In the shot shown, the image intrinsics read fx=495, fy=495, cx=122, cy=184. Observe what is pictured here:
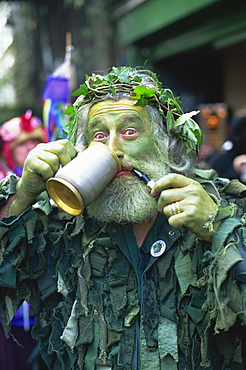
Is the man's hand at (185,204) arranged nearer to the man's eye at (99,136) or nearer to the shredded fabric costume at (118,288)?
the shredded fabric costume at (118,288)

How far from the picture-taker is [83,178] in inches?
70.4

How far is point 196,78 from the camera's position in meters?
7.18

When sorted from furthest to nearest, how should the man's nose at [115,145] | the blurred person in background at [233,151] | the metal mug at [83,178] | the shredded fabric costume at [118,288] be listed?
the blurred person in background at [233,151]
the man's nose at [115,145]
the shredded fabric costume at [118,288]
the metal mug at [83,178]

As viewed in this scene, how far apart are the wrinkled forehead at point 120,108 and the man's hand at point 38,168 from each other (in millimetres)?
231

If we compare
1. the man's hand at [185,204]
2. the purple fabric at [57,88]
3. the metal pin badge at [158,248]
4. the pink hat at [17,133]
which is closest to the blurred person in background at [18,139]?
the pink hat at [17,133]

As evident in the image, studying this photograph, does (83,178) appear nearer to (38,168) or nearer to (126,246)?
(38,168)

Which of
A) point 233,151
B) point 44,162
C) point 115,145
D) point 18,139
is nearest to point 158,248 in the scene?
point 115,145

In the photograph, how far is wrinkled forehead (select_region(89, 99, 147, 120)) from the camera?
215 centimetres

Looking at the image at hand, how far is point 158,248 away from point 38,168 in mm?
610

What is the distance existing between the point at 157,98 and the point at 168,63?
5295 millimetres

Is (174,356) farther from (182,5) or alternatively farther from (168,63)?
(168,63)

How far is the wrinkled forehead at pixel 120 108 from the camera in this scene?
84.6 inches

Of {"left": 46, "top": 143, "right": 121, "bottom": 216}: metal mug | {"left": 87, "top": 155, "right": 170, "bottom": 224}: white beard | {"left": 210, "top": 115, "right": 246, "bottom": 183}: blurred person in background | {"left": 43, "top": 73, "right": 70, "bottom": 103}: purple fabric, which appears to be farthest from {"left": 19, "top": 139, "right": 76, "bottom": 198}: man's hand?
{"left": 210, "top": 115, "right": 246, "bottom": 183}: blurred person in background

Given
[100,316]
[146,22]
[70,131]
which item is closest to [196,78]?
[146,22]
